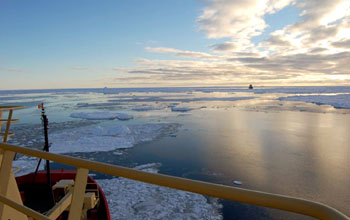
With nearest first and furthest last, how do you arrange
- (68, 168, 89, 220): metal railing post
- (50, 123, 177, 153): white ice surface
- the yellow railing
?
the yellow railing, (68, 168, 89, 220): metal railing post, (50, 123, 177, 153): white ice surface

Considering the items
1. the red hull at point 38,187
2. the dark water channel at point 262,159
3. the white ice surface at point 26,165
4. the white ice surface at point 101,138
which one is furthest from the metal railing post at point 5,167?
the white ice surface at point 101,138

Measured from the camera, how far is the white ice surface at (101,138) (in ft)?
34.9

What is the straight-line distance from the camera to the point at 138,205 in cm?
574

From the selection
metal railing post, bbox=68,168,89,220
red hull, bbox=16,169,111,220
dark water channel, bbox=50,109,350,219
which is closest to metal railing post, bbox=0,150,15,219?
metal railing post, bbox=68,168,89,220

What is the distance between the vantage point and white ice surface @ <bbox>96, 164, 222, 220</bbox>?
5332 mm

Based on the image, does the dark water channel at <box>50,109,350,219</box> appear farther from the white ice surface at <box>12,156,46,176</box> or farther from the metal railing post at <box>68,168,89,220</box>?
the metal railing post at <box>68,168,89,220</box>

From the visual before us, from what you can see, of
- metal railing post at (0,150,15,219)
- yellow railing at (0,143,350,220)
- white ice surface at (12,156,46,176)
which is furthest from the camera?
white ice surface at (12,156,46,176)

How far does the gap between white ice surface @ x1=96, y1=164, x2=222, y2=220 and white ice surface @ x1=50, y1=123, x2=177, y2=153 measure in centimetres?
427

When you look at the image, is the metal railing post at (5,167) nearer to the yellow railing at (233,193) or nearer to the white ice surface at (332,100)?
the yellow railing at (233,193)

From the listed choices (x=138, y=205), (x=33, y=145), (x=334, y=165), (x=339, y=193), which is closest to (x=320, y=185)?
(x=339, y=193)

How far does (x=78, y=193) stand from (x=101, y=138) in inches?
462

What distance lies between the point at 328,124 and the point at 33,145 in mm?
18336

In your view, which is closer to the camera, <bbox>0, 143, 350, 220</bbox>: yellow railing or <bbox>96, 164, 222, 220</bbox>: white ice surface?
<bbox>0, 143, 350, 220</bbox>: yellow railing

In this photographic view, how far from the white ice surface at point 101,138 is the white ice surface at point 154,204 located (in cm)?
427
